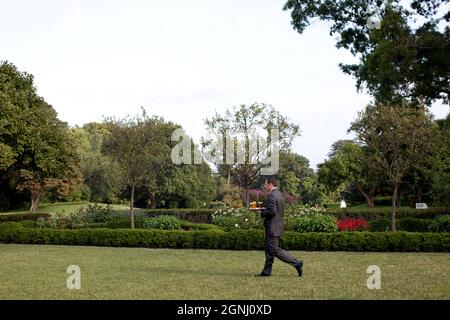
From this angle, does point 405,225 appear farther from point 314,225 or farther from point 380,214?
point 314,225

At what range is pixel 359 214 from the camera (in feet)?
93.5

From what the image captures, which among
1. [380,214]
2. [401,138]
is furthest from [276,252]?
[380,214]

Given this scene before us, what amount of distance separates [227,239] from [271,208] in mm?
8153

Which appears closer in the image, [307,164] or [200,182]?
[200,182]

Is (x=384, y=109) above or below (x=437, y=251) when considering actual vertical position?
above

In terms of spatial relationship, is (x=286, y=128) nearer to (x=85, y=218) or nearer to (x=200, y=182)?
(x=85, y=218)

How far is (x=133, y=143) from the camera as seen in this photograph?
25594 mm

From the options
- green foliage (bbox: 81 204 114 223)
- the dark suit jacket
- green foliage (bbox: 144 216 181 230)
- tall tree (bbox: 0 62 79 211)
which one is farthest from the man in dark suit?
green foliage (bbox: 81 204 114 223)

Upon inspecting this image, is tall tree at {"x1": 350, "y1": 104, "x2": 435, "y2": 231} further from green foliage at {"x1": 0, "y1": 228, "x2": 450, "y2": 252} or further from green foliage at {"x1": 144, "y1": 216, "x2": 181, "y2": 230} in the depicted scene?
green foliage at {"x1": 144, "y1": 216, "x2": 181, "y2": 230}

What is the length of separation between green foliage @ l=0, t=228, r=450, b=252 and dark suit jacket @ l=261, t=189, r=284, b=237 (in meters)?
7.38

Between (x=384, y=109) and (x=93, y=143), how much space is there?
46.5 m

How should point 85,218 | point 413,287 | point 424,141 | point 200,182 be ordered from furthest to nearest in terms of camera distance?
point 200,182, point 85,218, point 424,141, point 413,287

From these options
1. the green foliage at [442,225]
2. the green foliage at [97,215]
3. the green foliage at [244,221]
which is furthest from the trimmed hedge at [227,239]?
the green foliage at [97,215]

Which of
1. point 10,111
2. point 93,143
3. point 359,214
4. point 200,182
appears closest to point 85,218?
point 10,111
